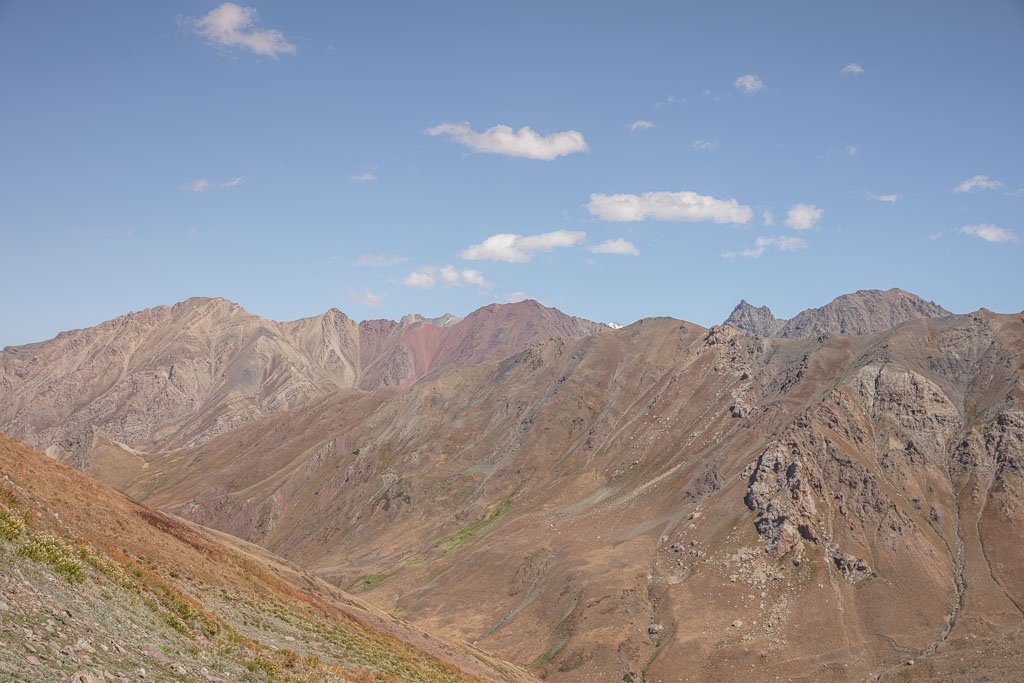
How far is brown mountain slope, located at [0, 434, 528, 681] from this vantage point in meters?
18.3

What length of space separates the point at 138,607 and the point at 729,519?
11761 centimetres

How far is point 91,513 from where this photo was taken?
36594 millimetres

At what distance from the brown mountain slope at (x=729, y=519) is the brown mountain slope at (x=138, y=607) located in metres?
71.9

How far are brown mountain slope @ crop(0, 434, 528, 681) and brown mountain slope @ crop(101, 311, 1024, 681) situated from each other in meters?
71.9

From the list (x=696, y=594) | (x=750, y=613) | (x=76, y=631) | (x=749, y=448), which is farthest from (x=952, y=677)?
(x=76, y=631)

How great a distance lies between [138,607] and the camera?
80.4 feet

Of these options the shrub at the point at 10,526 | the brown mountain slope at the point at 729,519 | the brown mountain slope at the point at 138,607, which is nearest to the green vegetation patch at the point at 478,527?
the brown mountain slope at the point at 729,519

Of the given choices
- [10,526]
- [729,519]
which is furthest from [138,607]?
[729,519]

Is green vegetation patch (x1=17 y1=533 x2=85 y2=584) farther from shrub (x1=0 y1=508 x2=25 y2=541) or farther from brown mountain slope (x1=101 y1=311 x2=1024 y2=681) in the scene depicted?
brown mountain slope (x1=101 y1=311 x2=1024 y2=681)

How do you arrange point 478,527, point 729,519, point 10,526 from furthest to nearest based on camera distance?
point 478,527 → point 729,519 → point 10,526

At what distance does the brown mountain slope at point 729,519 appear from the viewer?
105 meters

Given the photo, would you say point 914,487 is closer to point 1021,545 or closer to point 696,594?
point 1021,545

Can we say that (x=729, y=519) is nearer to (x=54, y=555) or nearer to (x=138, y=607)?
(x=138, y=607)

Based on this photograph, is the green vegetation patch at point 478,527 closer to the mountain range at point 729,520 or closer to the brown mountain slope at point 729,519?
the mountain range at point 729,520
